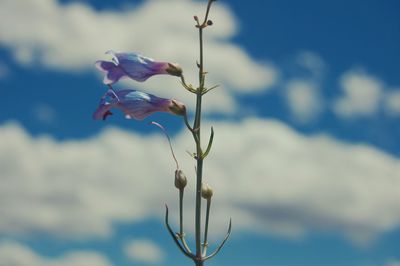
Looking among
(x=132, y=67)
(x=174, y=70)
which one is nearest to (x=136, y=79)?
(x=132, y=67)

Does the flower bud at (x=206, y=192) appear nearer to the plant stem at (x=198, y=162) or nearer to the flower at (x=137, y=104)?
the plant stem at (x=198, y=162)

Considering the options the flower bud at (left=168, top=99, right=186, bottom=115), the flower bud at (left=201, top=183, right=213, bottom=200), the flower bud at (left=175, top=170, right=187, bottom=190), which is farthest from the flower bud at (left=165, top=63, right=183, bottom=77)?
the flower bud at (left=201, top=183, right=213, bottom=200)

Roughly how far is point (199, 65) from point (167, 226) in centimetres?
173

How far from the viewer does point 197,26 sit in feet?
21.1

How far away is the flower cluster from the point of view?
6734 mm

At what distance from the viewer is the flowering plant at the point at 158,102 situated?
241 inches

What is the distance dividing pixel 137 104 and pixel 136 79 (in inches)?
13.5

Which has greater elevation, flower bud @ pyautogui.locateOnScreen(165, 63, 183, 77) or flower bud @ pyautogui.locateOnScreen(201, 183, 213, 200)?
flower bud @ pyautogui.locateOnScreen(165, 63, 183, 77)

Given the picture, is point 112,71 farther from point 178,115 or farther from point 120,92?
point 178,115

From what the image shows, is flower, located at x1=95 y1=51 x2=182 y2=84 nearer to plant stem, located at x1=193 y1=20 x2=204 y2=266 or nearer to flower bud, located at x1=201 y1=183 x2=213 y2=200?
plant stem, located at x1=193 y1=20 x2=204 y2=266

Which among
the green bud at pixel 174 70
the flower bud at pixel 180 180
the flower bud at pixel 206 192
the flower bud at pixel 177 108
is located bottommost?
the flower bud at pixel 206 192

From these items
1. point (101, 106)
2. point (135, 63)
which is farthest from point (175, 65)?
point (101, 106)

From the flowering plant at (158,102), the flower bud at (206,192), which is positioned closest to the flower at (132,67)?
the flowering plant at (158,102)

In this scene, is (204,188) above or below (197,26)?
below
